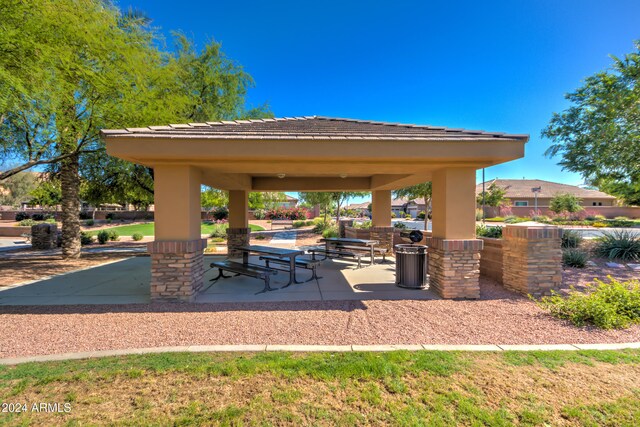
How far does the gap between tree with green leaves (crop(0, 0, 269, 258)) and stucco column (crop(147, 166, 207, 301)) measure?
12.1 feet

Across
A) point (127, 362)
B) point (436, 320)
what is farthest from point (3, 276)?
point (436, 320)

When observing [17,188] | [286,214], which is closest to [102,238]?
[286,214]

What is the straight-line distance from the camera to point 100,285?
23.3 ft

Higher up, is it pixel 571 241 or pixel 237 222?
pixel 237 222

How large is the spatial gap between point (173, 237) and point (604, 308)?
789 cm

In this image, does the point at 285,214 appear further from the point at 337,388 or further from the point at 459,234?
the point at 337,388

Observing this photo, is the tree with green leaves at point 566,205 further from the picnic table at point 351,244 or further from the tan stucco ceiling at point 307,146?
the tan stucco ceiling at point 307,146

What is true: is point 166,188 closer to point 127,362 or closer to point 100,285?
point 127,362

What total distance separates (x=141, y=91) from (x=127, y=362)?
799 centimetres

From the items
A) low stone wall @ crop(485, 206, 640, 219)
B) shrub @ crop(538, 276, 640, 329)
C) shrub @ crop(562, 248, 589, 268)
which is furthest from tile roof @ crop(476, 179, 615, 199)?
shrub @ crop(538, 276, 640, 329)

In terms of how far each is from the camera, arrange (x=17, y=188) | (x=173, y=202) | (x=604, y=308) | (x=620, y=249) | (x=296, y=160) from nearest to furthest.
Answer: (x=604, y=308) < (x=173, y=202) < (x=296, y=160) < (x=620, y=249) < (x=17, y=188)

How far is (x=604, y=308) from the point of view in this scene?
452 cm

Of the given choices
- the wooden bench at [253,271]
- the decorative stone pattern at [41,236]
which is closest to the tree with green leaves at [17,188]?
the decorative stone pattern at [41,236]

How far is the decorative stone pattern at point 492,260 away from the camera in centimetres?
732
